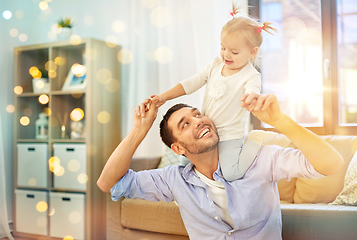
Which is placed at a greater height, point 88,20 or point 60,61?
point 88,20

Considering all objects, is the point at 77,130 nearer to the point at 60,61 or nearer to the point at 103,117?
the point at 103,117

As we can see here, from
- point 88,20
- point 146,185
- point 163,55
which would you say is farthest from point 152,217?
point 88,20

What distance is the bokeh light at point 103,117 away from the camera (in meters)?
2.91

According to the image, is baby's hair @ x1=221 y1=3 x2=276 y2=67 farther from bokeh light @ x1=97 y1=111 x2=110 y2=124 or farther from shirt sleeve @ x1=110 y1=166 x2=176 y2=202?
bokeh light @ x1=97 y1=111 x2=110 y2=124

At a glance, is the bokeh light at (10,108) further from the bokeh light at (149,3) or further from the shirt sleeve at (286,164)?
the shirt sleeve at (286,164)

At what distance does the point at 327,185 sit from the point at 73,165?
1.96m

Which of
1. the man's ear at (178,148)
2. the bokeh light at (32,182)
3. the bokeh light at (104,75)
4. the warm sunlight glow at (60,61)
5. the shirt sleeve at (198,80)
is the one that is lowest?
the bokeh light at (32,182)

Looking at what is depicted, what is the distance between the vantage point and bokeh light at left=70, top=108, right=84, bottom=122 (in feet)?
10.2

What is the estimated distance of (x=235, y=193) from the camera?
1265 mm

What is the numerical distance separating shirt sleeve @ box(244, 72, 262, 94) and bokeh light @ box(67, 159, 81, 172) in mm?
2029

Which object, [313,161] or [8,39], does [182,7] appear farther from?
[313,161]

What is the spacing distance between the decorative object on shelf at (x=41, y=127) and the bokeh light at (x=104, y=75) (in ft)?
2.36

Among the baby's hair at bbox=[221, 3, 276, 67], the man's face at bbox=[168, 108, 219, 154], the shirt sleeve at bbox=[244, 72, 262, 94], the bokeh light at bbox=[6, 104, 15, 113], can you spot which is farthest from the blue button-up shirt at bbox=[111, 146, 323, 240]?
the bokeh light at bbox=[6, 104, 15, 113]

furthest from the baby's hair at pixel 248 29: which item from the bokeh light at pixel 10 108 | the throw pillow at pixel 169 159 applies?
the bokeh light at pixel 10 108
